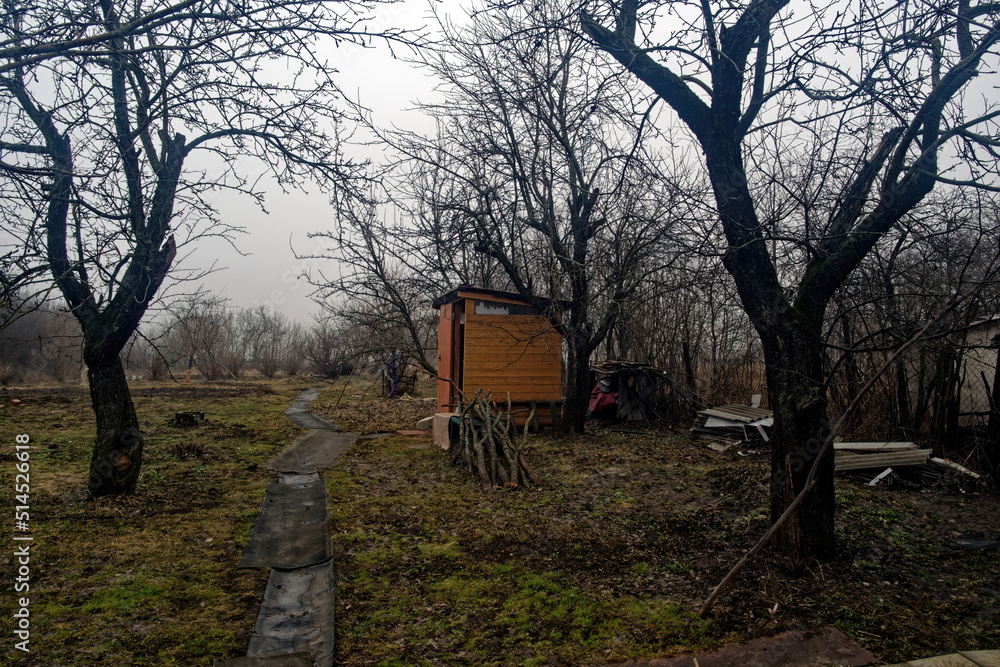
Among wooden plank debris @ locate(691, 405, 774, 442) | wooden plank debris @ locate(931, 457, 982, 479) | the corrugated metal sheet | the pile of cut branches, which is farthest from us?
the corrugated metal sheet

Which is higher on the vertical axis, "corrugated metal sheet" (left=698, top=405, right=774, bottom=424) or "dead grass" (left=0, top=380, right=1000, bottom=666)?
"corrugated metal sheet" (left=698, top=405, right=774, bottom=424)

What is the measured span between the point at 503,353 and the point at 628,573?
782cm

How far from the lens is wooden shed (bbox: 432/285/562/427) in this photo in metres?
12.0

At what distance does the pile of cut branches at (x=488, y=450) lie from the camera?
7.51 metres

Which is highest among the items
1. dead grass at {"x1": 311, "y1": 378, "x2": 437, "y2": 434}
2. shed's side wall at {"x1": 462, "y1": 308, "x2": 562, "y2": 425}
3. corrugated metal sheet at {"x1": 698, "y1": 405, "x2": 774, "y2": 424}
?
shed's side wall at {"x1": 462, "y1": 308, "x2": 562, "y2": 425}

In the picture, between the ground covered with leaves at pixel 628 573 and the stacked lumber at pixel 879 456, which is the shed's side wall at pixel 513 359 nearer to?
the ground covered with leaves at pixel 628 573

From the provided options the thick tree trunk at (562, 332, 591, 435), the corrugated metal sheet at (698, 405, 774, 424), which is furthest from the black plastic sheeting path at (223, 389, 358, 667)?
the corrugated metal sheet at (698, 405, 774, 424)

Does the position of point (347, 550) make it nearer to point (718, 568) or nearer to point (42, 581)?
point (42, 581)

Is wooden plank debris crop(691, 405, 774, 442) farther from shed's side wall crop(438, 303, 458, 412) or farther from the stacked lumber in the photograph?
shed's side wall crop(438, 303, 458, 412)

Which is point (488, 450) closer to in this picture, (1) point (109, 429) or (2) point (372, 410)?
(1) point (109, 429)

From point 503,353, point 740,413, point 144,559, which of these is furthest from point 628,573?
point 503,353

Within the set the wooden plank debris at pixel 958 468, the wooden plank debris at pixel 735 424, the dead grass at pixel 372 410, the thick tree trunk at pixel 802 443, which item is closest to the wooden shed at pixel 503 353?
the dead grass at pixel 372 410

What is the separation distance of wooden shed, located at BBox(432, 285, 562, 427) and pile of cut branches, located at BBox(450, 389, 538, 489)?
2515 mm

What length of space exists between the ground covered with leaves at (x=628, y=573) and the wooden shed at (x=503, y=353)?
4805mm
